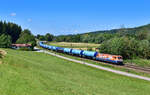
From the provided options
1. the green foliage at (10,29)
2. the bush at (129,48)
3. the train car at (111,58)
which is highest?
the green foliage at (10,29)

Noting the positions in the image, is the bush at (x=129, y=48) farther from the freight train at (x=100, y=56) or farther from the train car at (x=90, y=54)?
the freight train at (x=100, y=56)

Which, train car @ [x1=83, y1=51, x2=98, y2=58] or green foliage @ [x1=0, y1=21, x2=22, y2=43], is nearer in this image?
train car @ [x1=83, y1=51, x2=98, y2=58]

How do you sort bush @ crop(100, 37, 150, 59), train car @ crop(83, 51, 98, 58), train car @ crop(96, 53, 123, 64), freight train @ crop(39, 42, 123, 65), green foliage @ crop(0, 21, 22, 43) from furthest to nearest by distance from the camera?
green foliage @ crop(0, 21, 22, 43) → bush @ crop(100, 37, 150, 59) → train car @ crop(83, 51, 98, 58) → freight train @ crop(39, 42, 123, 65) → train car @ crop(96, 53, 123, 64)

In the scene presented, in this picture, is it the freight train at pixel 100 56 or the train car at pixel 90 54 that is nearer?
the freight train at pixel 100 56

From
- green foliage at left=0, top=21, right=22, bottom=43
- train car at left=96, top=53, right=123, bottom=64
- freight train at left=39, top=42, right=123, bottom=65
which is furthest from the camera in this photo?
green foliage at left=0, top=21, right=22, bottom=43

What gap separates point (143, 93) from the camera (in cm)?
1859

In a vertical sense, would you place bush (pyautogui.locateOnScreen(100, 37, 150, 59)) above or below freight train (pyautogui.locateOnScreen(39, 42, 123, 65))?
above

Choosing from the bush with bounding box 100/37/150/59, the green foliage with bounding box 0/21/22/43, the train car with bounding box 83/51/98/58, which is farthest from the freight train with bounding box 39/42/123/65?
the green foliage with bounding box 0/21/22/43

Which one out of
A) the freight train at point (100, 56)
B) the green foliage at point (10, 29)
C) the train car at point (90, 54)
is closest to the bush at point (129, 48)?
the train car at point (90, 54)

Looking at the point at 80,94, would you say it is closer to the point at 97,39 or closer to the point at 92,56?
the point at 92,56

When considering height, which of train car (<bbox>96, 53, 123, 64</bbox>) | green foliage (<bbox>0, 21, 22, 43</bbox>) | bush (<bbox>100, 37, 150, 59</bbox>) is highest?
green foliage (<bbox>0, 21, 22, 43</bbox>)

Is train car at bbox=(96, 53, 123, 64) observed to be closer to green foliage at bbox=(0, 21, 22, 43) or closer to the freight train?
the freight train

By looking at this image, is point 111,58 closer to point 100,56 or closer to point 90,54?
point 100,56

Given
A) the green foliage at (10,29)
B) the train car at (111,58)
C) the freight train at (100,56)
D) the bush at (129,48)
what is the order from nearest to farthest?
the train car at (111,58)
the freight train at (100,56)
the bush at (129,48)
the green foliage at (10,29)
